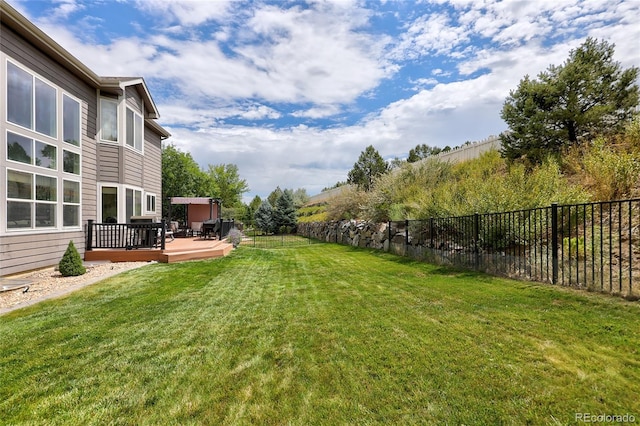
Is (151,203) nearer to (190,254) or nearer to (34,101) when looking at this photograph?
(190,254)

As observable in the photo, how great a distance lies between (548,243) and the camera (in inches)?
196

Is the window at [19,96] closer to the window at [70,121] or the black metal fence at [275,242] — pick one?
the window at [70,121]

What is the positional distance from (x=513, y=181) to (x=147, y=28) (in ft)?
36.4

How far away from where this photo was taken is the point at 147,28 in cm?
876

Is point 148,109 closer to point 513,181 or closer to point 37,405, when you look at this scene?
point 37,405

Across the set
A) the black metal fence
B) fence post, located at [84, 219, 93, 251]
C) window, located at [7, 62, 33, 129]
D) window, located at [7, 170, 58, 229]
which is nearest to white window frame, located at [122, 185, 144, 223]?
fence post, located at [84, 219, 93, 251]

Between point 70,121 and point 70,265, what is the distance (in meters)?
4.28

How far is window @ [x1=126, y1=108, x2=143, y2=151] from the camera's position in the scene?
32.7ft

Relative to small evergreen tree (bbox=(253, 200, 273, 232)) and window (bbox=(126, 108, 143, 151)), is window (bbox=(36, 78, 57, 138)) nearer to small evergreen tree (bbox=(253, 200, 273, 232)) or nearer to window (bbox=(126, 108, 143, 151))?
window (bbox=(126, 108, 143, 151))

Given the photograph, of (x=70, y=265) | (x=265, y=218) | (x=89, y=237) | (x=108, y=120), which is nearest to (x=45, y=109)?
(x=108, y=120)

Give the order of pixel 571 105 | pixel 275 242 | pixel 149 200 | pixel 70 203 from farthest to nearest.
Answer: pixel 275 242
pixel 149 200
pixel 571 105
pixel 70 203

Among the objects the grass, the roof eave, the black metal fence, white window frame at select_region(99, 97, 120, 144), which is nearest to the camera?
the grass

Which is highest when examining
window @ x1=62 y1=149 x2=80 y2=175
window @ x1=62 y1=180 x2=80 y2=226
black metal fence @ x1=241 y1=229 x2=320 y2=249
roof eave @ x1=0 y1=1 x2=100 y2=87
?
roof eave @ x1=0 y1=1 x2=100 y2=87

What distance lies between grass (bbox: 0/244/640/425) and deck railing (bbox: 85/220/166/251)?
4380 mm
